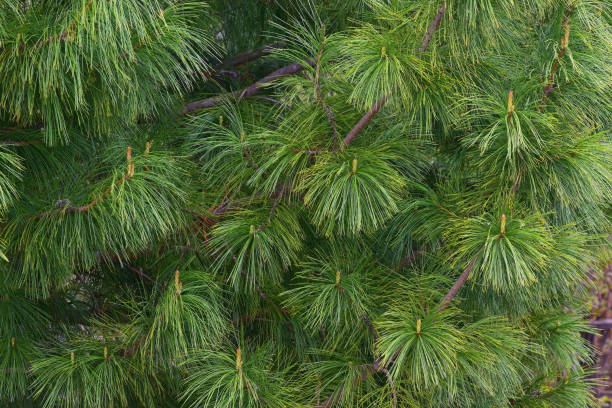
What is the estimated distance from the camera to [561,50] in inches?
41.4

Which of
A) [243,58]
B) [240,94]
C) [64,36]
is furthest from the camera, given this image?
[243,58]

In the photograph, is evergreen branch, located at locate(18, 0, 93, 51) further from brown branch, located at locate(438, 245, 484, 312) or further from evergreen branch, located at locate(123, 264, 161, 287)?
brown branch, located at locate(438, 245, 484, 312)

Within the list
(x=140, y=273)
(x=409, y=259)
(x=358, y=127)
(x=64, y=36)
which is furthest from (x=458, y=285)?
(x=64, y=36)

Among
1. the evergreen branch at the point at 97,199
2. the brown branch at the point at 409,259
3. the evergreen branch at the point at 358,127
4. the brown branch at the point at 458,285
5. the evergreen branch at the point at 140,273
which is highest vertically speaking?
the evergreen branch at the point at 358,127

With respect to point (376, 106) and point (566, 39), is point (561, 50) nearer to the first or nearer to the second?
point (566, 39)

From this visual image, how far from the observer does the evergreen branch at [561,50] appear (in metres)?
1.04

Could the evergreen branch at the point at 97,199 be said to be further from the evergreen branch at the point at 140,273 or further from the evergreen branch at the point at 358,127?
the evergreen branch at the point at 358,127

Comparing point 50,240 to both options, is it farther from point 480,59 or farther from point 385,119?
point 480,59

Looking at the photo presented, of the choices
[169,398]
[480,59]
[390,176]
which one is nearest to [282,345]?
[169,398]

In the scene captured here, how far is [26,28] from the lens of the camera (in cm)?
96

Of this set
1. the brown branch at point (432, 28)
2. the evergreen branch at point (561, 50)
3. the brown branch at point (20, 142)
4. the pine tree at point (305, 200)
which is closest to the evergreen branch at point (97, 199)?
the pine tree at point (305, 200)

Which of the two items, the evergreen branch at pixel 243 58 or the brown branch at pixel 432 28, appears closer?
the brown branch at pixel 432 28

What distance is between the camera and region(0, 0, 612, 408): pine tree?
3.29ft

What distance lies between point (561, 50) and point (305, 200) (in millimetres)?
475
